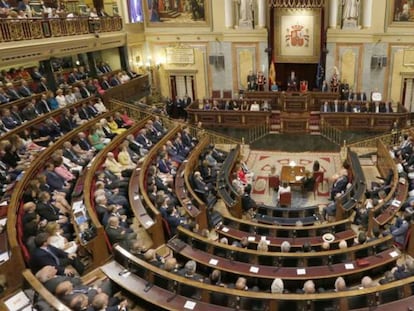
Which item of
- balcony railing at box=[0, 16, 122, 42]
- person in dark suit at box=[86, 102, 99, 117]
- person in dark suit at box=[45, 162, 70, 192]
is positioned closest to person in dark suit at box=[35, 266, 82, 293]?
person in dark suit at box=[45, 162, 70, 192]

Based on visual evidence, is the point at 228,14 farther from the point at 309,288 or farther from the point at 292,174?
the point at 309,288

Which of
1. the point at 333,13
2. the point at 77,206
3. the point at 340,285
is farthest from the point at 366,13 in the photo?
the point at 77,206

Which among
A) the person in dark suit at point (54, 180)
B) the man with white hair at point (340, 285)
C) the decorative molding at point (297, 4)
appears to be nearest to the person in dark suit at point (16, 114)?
the person in dark suit at point (54, 180)

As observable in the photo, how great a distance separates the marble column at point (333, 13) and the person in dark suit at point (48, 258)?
1409 cm

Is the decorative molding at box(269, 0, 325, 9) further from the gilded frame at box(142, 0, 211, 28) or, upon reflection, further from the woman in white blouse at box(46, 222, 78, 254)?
the woman in white blouse at box(46, 222, 78, 254)

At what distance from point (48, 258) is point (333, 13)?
572 inches

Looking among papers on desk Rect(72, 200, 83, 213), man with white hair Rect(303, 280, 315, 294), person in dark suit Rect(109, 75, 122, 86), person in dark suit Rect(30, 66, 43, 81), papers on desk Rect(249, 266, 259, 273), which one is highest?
person in dark suit Rect(30, 66, 43, 81)

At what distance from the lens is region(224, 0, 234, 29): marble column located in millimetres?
16703

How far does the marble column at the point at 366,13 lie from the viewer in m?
15.4

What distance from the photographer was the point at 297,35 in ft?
54.0

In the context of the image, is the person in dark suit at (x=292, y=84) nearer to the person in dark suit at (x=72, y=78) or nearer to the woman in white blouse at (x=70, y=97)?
the person in dark suit at (x=72, y=78)

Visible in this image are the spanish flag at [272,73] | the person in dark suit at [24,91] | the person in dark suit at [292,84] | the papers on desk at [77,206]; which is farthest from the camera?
the spanish flag at [272,73]

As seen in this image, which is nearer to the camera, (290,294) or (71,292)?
(71,292)

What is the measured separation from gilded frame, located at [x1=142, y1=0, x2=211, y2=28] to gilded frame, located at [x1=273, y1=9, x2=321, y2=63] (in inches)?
115
